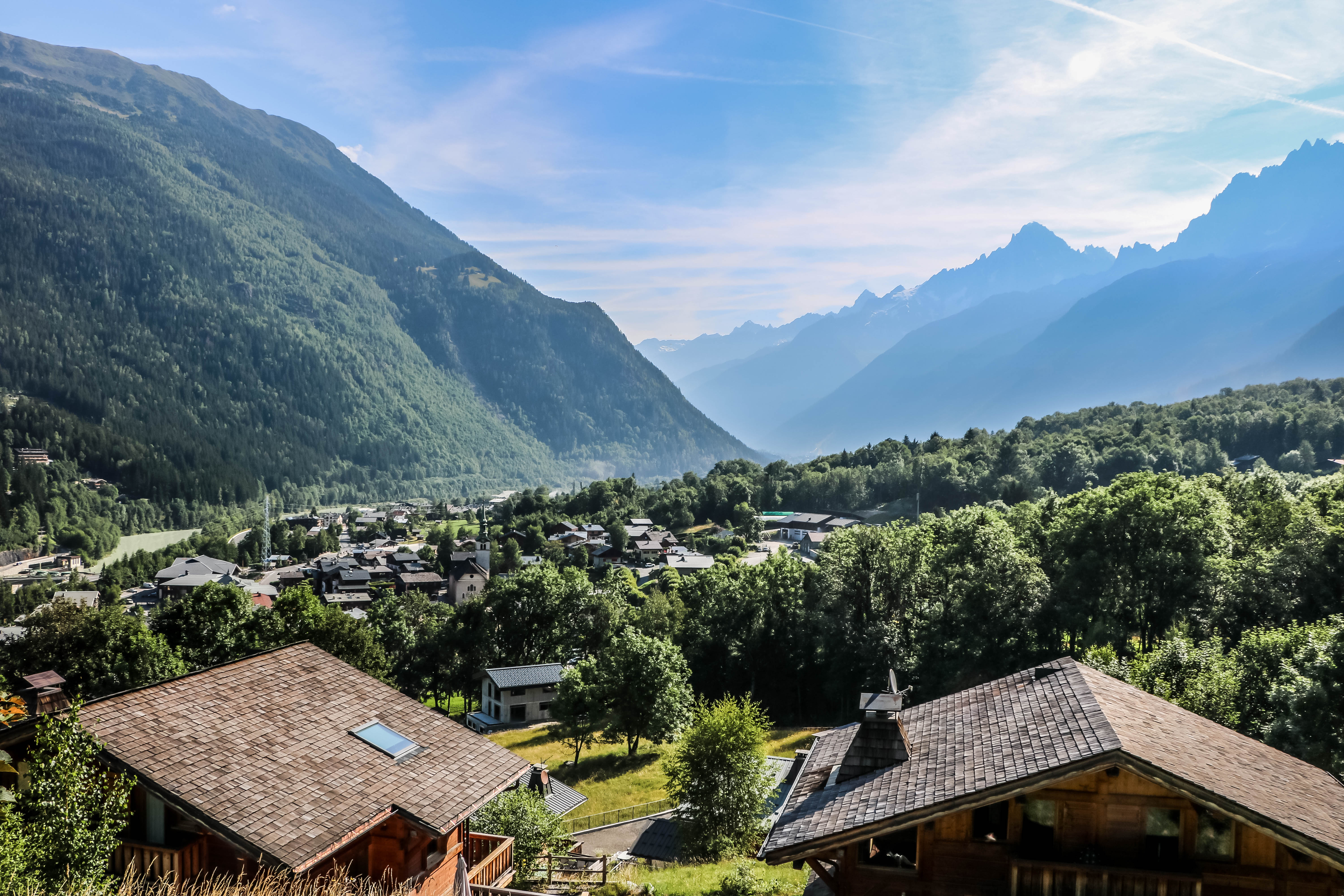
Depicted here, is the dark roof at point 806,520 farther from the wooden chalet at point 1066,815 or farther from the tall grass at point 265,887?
the tall grass at point 265,887

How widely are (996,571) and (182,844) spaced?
38110mm

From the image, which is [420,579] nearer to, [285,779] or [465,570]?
[465,570]

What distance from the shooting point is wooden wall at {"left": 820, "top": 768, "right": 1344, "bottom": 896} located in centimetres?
1084

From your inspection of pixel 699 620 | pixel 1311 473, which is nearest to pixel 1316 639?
pixel 699 620

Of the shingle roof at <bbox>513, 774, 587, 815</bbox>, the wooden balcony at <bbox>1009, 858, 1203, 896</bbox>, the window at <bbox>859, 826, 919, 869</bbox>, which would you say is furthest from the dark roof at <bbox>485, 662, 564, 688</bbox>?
the wooden balcony at <bbox>1009, 858, 1203, 896</bbox>

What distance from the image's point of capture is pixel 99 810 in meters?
9.91

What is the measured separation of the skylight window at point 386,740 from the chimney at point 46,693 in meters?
4.78

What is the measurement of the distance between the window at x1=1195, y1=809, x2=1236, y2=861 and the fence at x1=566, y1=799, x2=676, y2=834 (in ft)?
75.1

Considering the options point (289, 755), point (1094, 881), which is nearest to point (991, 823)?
point (1094, 881)

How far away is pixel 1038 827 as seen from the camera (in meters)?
11.6

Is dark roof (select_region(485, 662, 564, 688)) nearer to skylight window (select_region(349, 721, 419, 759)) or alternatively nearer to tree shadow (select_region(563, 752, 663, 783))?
tree shadow (select_region(563, 752, 663, 783))

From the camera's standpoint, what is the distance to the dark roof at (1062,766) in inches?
423

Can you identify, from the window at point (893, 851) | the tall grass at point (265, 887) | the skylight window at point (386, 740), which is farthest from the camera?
the skylight window at point (386, 740)

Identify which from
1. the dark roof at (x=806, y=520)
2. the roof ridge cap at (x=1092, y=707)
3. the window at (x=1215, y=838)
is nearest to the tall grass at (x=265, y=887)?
the roof ridge cap at (x=1092, y=707)
